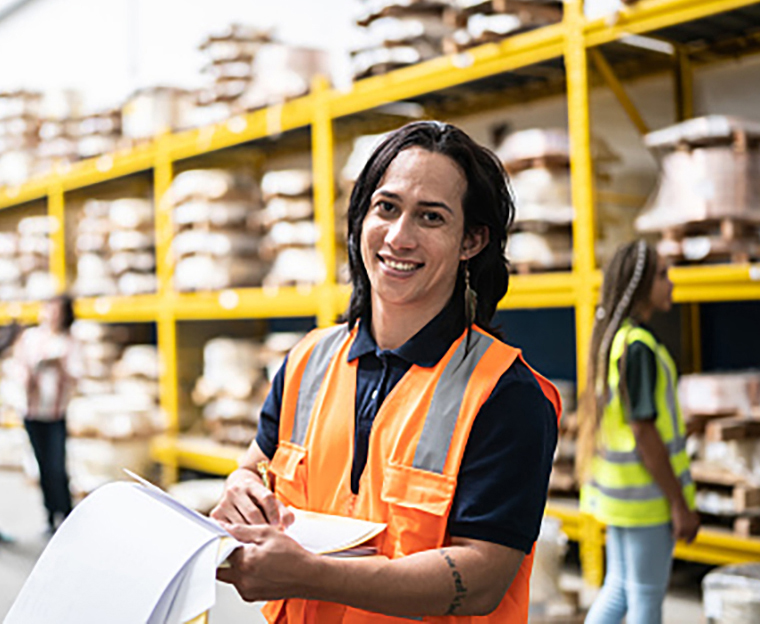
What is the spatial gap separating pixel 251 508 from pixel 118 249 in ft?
24.2

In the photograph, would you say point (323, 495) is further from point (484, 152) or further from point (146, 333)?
point (146, 333)

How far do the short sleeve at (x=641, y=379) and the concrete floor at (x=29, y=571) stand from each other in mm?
1494

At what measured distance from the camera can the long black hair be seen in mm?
1856

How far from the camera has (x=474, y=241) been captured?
1930 mm

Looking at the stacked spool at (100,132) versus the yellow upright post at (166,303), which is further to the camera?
the stacked spool at (100,132)

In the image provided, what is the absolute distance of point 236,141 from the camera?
738cm

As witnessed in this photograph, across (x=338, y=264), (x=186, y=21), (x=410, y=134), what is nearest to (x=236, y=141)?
(x=338, y=264)

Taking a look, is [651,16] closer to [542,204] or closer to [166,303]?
[542,204]

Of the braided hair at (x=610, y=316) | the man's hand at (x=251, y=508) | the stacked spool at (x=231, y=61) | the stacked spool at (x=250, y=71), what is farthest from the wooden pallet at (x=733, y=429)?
the stacked spool at (x=231, y=61)

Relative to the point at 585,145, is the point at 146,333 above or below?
below

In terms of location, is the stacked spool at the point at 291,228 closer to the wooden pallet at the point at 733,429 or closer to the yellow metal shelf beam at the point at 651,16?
the yellow metal shelf beam at the point at 651,16

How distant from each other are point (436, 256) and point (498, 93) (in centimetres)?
530

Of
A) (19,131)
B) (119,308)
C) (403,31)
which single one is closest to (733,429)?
(403,31)

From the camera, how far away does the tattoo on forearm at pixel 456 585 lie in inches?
64.5
